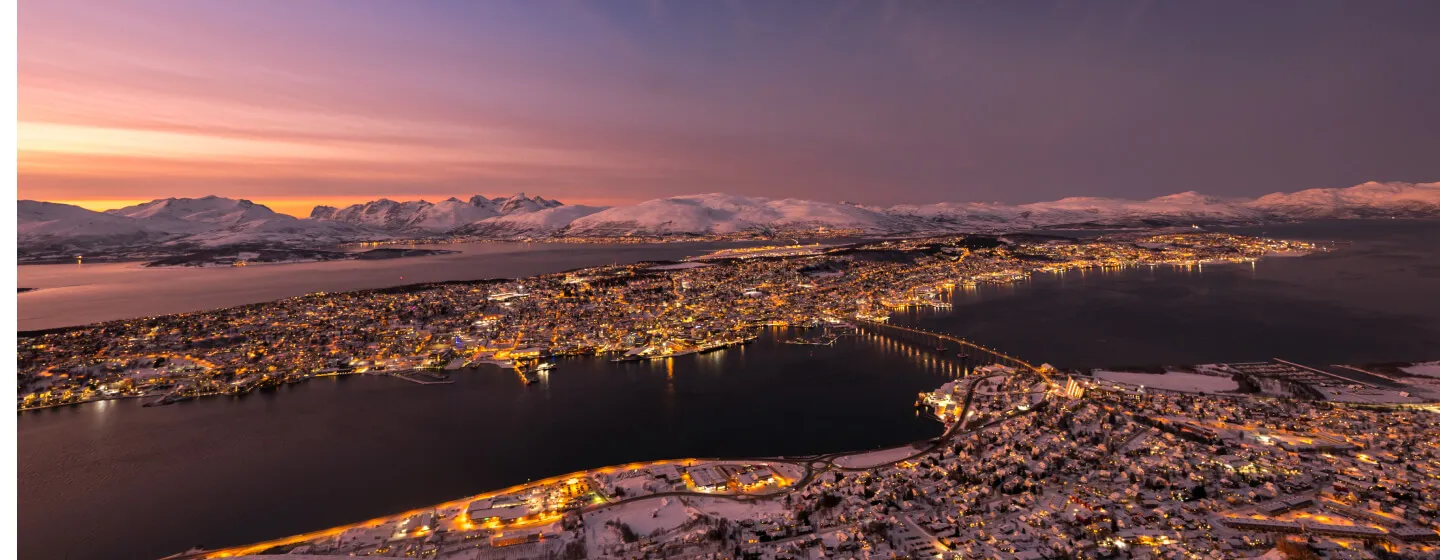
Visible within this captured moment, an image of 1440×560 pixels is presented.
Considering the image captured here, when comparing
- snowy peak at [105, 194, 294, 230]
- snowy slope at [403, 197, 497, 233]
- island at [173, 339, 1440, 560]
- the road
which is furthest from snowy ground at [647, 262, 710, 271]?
snowy slope at [403, 197, 497, 233]

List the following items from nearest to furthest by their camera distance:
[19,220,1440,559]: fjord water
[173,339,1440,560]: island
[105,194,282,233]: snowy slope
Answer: [173,339,1440,560]: island < [19,220,1440,559]: fjord water < [105,194,282,233]: snowy slope

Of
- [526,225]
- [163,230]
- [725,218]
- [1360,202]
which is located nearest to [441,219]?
[526,225]

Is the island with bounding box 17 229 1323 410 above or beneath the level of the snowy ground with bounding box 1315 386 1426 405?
above

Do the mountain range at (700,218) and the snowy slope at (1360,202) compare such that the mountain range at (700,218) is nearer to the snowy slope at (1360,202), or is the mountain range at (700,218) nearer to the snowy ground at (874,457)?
the snowy slope at (1360,202)

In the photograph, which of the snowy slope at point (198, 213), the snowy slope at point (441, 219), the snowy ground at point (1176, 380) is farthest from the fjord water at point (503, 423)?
the snowy slope at point (441, 219)

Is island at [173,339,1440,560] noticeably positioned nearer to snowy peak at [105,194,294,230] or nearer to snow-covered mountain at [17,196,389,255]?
snow-covered mountain at [17,196,389,255]

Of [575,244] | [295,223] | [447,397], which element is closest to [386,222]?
[295,223]
